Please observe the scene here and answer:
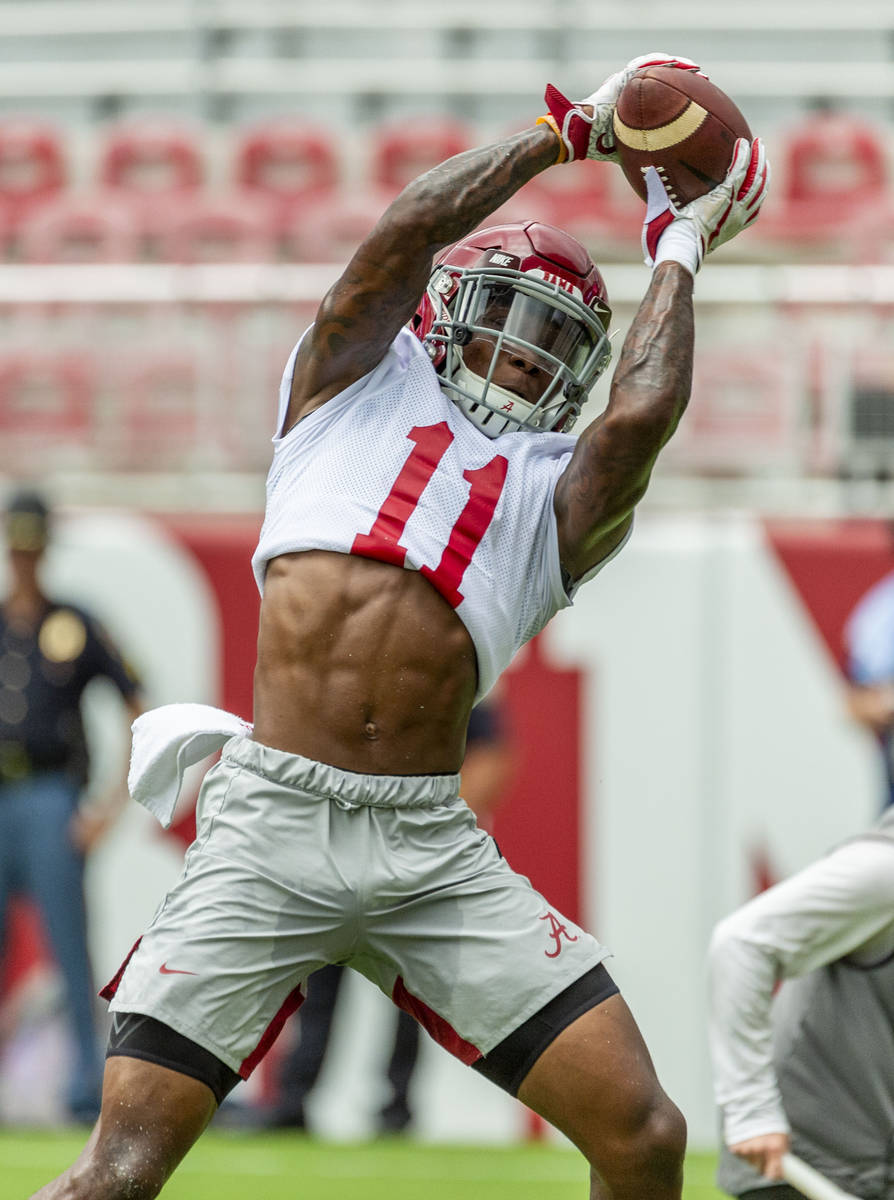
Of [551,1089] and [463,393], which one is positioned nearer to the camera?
[551,1089]

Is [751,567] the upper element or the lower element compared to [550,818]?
upper

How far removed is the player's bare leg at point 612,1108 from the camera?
2.76 metres

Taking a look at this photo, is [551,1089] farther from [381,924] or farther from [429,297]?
[429,297]

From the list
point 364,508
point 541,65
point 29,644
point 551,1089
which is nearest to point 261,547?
point 364,508

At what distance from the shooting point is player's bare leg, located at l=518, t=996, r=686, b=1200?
9.06 ft

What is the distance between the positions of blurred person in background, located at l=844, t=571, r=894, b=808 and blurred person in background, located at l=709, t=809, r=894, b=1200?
9.06 ft

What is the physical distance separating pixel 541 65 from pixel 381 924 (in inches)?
341

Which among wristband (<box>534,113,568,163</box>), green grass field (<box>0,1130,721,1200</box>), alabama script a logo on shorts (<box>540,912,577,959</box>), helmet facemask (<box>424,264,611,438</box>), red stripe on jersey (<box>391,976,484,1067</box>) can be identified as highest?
wristband (<box>534,113,568,163</box>)

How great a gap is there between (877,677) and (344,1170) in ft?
7.88

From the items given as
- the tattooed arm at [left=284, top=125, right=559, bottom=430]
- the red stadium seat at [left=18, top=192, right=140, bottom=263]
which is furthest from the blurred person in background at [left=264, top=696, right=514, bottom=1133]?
the red stadium seat at [left=18, top=192, right=140, bottom=263]

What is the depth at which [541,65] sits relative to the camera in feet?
34.9

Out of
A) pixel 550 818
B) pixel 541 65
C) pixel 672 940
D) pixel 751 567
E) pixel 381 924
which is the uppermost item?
pixel 541 65

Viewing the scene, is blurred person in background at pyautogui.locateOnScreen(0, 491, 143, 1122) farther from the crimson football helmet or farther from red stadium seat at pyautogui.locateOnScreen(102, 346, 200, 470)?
the crimson football helmet

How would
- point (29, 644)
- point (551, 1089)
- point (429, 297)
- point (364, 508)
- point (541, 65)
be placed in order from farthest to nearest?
point (541, 65)
point (29, 644)
point (429, 297)
point (364, 508)
point (551, 1089)
